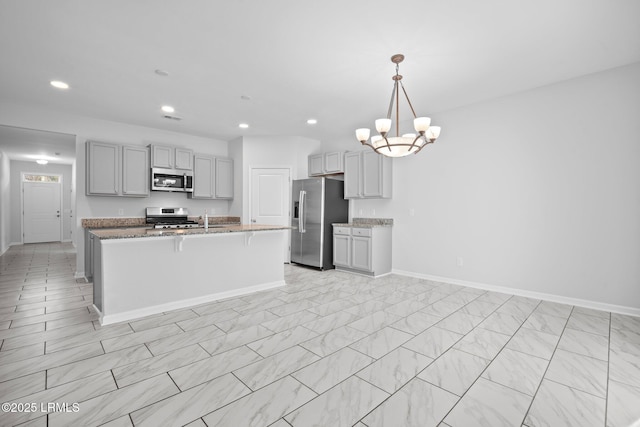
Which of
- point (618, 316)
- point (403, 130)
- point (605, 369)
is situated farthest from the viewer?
point (403, 130)

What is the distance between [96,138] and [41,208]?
252 inches

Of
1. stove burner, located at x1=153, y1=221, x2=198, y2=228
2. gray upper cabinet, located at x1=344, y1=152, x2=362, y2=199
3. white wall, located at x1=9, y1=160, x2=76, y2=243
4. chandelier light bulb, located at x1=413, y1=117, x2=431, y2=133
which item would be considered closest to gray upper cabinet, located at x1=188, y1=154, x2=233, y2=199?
stove burner, located at x1=153, y1=221, x2=198, y2=228

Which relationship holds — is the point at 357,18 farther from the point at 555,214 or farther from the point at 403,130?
the point at 555,214

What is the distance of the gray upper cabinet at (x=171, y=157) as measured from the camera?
5406 mm

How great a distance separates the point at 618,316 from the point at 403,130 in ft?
12.0

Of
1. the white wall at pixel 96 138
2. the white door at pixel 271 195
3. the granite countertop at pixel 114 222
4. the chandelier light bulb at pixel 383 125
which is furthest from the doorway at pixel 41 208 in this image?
the chandelier light bulb at pixel 383 125

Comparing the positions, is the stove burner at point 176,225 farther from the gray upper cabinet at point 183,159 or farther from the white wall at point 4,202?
the white wall at point 4,202

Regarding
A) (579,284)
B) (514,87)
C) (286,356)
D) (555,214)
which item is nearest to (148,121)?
(286,356)

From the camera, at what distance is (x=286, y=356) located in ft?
7.48

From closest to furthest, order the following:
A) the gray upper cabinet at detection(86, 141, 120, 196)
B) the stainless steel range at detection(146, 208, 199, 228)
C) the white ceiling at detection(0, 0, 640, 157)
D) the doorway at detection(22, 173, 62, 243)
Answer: the white ceiling at detection(0, 0, 640, 157) → the gray upper cabinet at detection(86, 141, 120, 196) → the stainless steel range at detection(146, 208, 199, 228) → the doorway at detection(22, 173, 62, 243)

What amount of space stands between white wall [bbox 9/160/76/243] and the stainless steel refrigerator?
329 inches

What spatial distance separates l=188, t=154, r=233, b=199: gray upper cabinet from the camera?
5.95m

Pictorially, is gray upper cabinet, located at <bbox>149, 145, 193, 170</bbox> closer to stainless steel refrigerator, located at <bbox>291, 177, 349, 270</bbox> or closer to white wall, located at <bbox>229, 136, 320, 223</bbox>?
white wall, located at <bbox>229, 136, 320, 223</bbox>

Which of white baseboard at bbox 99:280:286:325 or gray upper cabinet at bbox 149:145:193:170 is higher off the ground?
gray upper cabinet at bbox 149:145:193:170
